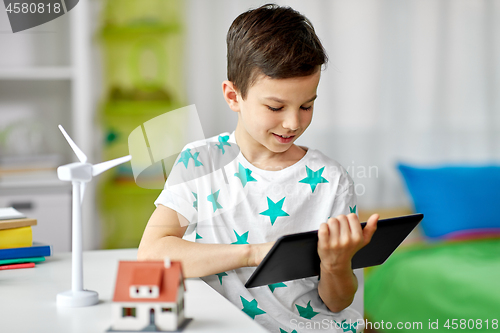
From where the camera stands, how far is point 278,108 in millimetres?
871

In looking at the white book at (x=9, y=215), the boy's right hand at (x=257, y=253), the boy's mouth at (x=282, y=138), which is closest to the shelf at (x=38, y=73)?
the white book at (x=9, y=215)

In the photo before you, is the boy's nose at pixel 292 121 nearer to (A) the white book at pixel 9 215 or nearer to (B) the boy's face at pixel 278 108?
(B) the boy's face at pixel 278 108

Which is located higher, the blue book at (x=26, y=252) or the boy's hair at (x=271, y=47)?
the boy's hair at (x=271, y=47)

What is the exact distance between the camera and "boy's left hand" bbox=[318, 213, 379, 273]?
684mm

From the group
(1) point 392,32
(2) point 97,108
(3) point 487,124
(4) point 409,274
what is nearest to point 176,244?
(4) point 409,274

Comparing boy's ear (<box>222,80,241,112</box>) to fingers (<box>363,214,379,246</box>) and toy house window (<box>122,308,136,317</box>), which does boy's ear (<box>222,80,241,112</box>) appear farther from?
toy house window (<box>122,308,136,317</box>)

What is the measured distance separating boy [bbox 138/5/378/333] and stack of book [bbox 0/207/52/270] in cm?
21

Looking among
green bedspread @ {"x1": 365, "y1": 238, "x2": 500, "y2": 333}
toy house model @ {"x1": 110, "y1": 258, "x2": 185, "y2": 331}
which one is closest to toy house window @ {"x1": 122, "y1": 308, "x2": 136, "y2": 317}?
toy house model @ {"x1": 110, "y1": 258, "x2": 185, "y2": 331}

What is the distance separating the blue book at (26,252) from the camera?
0.86 meters

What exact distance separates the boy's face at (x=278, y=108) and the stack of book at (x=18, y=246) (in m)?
0.42

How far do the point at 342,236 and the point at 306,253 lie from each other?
55 millimetres

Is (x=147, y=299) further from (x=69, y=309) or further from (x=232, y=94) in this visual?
(x=232, y=94)

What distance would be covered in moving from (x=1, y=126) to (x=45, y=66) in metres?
0.31

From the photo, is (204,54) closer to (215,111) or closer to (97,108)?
(215,111)
